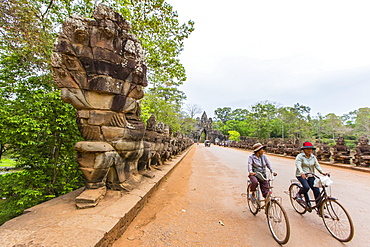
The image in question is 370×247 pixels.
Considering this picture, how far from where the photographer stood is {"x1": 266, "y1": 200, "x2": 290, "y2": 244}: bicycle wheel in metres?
2.42

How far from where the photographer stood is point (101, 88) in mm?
3152

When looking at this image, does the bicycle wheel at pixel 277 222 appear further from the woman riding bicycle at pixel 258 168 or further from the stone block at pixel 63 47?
the stone block at pixel 63 47

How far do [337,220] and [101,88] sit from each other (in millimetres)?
4372

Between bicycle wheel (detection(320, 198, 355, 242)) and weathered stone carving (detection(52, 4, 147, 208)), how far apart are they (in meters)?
3.42

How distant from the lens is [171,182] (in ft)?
18.8

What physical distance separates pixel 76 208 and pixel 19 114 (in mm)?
2909

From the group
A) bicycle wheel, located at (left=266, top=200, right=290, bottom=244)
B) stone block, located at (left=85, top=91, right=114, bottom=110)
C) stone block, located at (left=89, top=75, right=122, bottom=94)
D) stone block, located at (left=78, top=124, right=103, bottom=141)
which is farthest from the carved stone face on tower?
stone block, located at (left=78, top=124, right=103, bottom=141)

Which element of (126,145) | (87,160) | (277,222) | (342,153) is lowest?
(277,222)

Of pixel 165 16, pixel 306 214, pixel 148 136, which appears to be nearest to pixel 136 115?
pixel 148 136

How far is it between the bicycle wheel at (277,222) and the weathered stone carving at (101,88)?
250 cm

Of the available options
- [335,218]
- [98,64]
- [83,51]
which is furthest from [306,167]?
[83,51]

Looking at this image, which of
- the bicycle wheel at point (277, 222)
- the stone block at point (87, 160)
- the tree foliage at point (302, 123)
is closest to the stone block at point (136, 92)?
the stone block at point (87, 160)

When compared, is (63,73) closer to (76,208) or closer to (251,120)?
(76,208)

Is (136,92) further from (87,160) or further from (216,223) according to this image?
(216,223)
